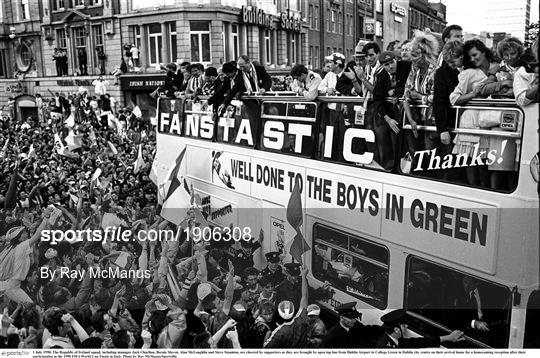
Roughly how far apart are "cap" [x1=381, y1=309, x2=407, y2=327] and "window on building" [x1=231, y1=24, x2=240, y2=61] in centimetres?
404

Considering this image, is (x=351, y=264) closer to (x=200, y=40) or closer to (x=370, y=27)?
(x=370, y=27)

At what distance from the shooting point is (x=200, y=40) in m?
6.71

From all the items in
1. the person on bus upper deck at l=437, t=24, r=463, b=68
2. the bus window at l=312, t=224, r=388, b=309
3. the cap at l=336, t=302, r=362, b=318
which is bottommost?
the cap at l=336, t=302, r=362, b=318

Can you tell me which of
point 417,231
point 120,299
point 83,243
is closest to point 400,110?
point 417,231

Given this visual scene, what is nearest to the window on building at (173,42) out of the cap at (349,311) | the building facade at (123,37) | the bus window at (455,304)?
the building facade at (123,37)

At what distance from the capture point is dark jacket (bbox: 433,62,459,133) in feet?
11.2

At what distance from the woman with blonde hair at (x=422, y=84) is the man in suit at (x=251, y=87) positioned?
187 centimetres

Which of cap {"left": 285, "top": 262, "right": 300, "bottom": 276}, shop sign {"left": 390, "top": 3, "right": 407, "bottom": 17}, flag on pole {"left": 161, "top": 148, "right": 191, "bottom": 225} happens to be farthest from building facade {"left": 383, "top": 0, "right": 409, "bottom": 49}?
cap {"left": 285, "top": 262, "right": 300, "bottom": 276}

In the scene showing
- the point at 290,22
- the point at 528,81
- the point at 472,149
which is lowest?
the point at 472,149

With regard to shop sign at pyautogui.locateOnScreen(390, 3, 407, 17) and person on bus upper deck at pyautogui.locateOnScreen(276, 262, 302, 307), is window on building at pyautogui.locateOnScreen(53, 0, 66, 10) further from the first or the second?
person on bus upper deck at pyautogui.locateOnScreen(276, 262, 302, 307)

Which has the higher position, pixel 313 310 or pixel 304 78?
pixel 304 78

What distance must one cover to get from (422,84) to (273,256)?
87.4 inches

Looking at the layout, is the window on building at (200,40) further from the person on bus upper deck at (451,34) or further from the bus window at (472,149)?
the bus window at (472,149)

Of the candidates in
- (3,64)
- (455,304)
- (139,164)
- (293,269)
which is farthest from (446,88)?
(3,64)
